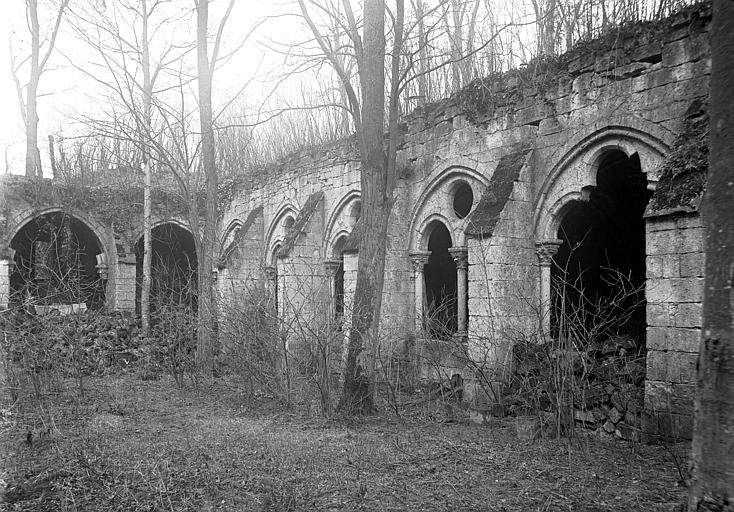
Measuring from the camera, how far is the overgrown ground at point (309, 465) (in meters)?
4.55

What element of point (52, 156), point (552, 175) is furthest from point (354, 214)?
point (52, 156)

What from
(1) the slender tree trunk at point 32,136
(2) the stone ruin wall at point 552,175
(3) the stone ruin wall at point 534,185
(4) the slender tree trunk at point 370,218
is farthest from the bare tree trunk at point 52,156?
(4) the slender tree trunk at point 370,218

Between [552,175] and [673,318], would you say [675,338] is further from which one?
[552,175]

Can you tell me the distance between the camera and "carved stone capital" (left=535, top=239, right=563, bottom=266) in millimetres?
8711

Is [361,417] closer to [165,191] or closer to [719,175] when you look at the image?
[719,175]

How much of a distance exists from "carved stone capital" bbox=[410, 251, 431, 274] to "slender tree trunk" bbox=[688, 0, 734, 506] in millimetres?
8229

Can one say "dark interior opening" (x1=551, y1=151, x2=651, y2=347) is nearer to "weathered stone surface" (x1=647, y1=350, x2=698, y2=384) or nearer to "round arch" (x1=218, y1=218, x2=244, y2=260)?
"weathered stone surface" (x1=647, y1=350, x2=698, y2=384)

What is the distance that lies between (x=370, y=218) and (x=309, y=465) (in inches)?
126

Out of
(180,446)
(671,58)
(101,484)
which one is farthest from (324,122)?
(101,484)

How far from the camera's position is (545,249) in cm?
873

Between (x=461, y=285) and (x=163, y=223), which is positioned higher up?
(x=163, y=223)

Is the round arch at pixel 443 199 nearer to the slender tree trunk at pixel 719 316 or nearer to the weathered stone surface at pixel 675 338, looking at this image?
the weathered stone surface at pixel 675 338

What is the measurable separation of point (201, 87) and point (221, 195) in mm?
6547

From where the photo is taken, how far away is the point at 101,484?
483 centimetres
